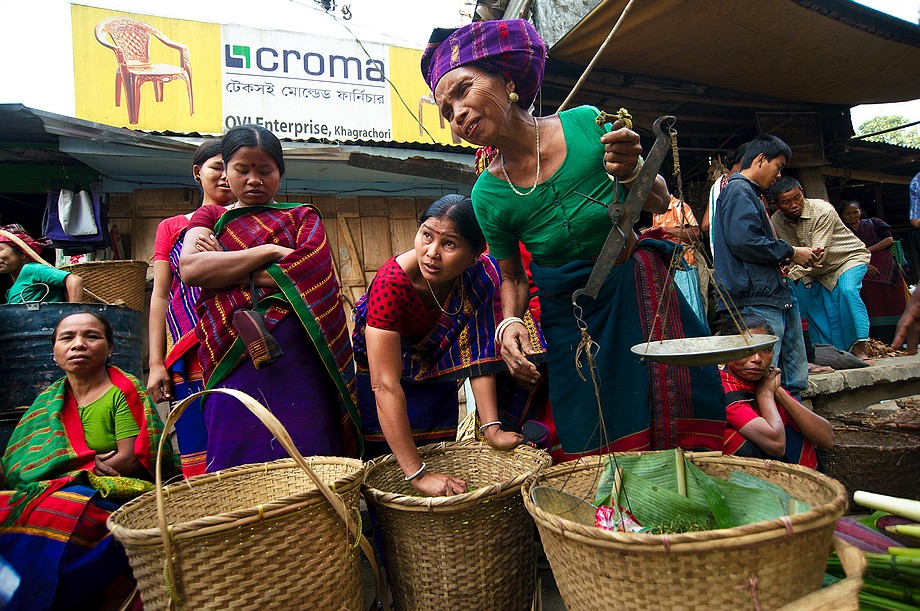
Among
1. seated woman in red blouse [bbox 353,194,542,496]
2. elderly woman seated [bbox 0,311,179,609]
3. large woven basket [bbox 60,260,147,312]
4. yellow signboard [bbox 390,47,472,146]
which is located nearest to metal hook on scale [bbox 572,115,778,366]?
seated woman in red blouse [bbox 353,194,542,496]

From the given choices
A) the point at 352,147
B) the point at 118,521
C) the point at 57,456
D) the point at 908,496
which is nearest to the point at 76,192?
the point at 352,147

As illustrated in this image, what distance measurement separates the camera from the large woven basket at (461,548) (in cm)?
178

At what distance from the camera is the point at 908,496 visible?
3.35 meters

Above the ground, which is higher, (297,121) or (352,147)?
(297,121)

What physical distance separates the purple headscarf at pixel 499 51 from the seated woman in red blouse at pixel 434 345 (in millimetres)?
487

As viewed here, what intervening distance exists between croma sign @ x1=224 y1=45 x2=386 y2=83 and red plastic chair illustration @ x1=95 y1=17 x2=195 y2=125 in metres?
0.67

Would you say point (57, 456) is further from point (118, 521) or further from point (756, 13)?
point (756, 13)

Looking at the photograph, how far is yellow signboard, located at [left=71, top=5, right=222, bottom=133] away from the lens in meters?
7.15

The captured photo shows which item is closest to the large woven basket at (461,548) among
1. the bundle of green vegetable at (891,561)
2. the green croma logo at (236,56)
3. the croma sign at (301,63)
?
the bundle of green vegetable at (891,561)

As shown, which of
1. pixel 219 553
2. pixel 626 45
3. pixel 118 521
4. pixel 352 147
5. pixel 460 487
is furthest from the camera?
pixel 352 147

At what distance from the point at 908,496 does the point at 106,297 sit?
5.50 m

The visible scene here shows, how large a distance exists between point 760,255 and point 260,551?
332 cm

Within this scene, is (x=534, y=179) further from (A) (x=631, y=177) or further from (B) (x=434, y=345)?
(B) (x=434, y=345)

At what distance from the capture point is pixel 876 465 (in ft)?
10.5
